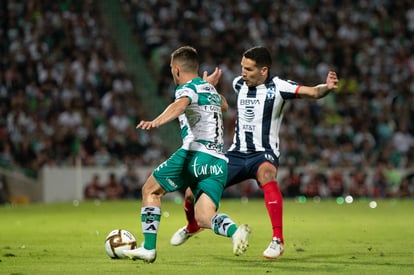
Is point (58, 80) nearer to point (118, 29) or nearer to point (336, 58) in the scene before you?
point (118, 29)

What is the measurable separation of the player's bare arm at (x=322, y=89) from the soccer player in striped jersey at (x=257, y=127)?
170mm

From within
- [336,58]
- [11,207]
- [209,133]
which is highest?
[336,58]

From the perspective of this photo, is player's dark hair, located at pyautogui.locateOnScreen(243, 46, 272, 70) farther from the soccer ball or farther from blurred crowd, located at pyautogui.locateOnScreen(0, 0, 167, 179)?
blurred crowd, located at pyautogui.locateOnScreen(0, 0, 167, 179)

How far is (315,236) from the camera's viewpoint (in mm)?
14336

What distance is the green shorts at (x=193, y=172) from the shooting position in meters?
10.2

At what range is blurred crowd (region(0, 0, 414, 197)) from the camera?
26891mm

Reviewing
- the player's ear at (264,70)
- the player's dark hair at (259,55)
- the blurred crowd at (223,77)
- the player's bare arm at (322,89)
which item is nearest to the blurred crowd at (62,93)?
the blurred crowd at (223,77)

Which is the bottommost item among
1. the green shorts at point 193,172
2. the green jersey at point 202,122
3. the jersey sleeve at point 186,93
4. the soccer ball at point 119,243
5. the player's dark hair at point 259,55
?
the soccer ball at point 119,243

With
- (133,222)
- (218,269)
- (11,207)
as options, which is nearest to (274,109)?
(218,269)

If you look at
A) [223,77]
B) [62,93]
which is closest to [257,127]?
[62,93]

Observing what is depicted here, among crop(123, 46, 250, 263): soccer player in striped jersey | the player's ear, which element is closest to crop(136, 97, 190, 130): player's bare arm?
crop(123, 46, 250, 263): soccer player in striped jersey

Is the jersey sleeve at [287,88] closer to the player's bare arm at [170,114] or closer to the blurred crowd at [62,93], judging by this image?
the player's bare arm at [170,114]

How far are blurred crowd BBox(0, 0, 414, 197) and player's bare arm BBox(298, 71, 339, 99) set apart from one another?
15.7 meters

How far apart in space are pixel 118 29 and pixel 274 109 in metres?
20.7
